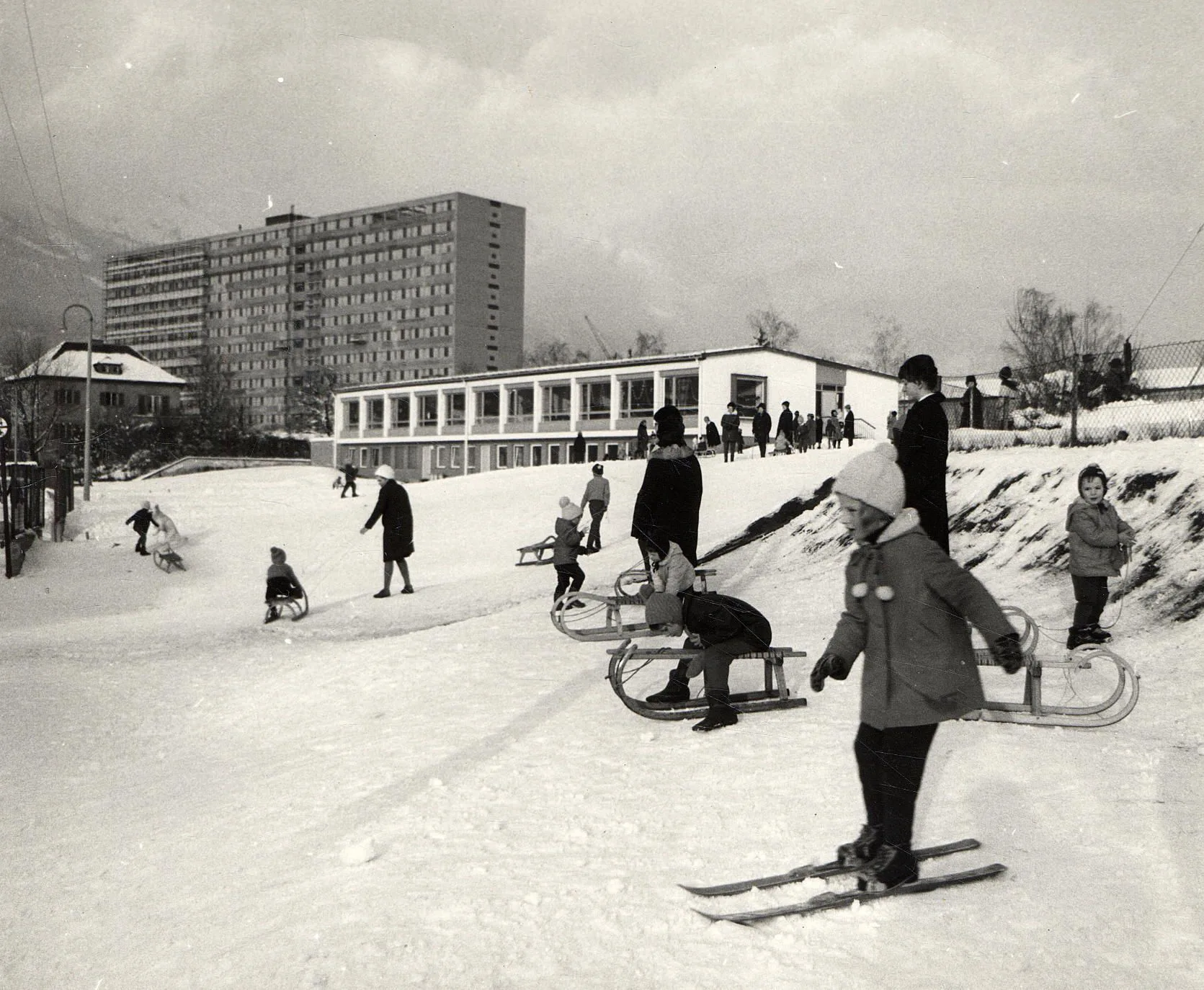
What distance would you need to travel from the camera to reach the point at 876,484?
3.68 meters

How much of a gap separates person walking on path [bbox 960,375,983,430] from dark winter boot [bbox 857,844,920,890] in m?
17.4


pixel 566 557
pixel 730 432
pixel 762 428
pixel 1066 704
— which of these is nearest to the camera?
pixel 1066 704

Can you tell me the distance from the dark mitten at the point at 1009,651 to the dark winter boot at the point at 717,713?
2.78 meters

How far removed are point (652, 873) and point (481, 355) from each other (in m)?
119

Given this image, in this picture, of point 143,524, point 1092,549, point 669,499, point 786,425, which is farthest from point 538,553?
point 786,425

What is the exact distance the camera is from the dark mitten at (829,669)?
141 inches

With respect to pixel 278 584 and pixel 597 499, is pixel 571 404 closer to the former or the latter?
pixel 597 499

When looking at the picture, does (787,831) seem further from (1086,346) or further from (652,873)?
(1086,346)

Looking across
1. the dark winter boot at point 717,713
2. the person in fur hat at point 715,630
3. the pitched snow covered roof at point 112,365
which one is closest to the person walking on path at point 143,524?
the person in fur hat at point 715,630

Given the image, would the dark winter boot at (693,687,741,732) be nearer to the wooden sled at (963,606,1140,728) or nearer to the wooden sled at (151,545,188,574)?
the wooden sled at (963,606,1140,728)

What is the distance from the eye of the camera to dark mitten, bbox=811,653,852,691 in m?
3.59

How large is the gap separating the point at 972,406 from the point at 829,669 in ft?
60.0

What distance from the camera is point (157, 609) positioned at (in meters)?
14.6

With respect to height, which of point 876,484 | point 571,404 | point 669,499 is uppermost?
point 571,404
